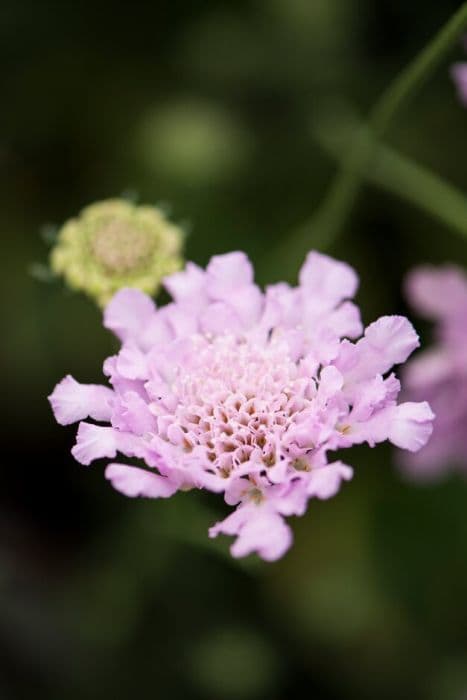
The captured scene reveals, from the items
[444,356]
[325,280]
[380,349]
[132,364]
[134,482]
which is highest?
[444,356]

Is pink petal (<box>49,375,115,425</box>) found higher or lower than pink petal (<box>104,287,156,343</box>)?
lower

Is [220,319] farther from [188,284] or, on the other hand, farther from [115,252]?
[115,252]

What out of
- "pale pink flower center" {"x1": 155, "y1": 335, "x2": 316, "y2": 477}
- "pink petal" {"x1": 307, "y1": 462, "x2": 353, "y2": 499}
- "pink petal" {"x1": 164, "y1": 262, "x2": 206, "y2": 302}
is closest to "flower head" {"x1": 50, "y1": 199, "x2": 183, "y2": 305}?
"pink petal" {"x1": 164, "y1": 262, "x2": 206, "y2": 302}

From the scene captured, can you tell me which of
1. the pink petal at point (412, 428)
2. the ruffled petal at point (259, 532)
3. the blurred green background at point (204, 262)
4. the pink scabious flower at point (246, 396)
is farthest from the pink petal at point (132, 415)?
the blurred green background at point (204, 262)

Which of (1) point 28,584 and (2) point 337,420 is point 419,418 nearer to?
(2) point 337,420

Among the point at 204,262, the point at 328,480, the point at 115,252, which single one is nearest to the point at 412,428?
the point at 328,480

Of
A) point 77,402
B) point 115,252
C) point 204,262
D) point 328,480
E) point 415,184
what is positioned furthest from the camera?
point 204,262

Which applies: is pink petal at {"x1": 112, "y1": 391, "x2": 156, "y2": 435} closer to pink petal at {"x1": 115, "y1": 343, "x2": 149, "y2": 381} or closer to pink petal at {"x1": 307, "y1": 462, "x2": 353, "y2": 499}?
pink petal at {"x1": 115, "y1": 343, "x2": 149, "y2": 381}

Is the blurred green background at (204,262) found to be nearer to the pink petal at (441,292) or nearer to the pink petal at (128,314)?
the pink petal at (441,292)
